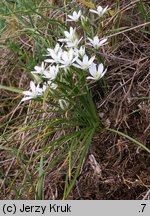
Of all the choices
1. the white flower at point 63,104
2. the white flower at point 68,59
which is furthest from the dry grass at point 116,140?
the white flower at point 68,59

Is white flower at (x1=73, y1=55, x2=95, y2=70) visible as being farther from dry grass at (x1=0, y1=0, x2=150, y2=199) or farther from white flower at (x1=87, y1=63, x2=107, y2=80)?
dry grass at (x1=0, y1=0, x2=150, y2=199)

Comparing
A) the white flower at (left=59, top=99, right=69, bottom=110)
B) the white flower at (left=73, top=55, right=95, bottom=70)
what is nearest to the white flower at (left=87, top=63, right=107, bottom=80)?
the white flower at (left=73, top=55, right=95, bottom=70)

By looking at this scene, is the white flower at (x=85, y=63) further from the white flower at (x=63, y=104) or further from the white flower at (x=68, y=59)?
the white flower at (x=63, y=104)

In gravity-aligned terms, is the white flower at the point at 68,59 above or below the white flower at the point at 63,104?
above

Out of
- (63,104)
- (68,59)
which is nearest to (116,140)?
(63,104)

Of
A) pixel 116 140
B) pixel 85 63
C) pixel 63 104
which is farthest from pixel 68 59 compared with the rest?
pixel 116 140

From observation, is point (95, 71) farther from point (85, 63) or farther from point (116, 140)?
point (116, 140)

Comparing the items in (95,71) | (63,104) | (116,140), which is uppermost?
(95,71)

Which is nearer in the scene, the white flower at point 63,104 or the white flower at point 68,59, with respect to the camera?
the white flower at point 68,59

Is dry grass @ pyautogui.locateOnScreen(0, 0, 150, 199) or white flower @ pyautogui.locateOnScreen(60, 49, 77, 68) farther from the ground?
white flower @ pyautogui.locateOnScreen(60, 49, 77, 68)

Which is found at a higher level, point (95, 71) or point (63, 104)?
point (95, 71)

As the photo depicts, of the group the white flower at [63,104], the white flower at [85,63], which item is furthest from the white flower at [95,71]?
the white flower at [63,104]

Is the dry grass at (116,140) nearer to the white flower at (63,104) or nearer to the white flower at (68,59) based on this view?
the white flower at (63,104)

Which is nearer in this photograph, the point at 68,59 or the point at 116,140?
the point at 68,59
